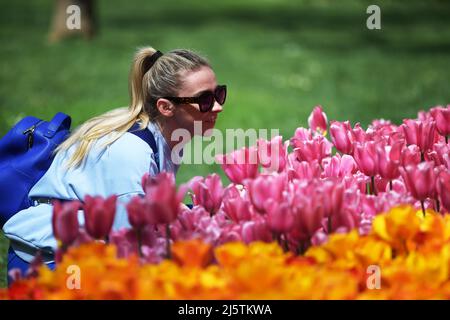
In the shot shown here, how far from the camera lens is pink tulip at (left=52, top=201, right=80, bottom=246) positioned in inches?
93.9

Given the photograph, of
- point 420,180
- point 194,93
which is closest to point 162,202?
point 420,180

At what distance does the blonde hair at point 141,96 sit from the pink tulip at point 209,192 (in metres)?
0.50

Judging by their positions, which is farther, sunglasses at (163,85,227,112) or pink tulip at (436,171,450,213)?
sunglasses at (163,85,227,112)

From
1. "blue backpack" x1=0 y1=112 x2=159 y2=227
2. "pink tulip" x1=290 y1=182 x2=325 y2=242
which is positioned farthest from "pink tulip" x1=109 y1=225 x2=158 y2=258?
"blue backpack" x1=0 y1=112 x2=159 y2=227

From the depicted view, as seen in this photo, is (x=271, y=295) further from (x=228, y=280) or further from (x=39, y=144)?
(x=39, y=144)

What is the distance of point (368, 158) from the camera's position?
3037mm

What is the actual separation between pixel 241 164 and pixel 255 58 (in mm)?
11239

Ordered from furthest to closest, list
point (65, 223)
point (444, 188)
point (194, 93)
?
point (194, 93)
point (444, 188)
point (65, 223)

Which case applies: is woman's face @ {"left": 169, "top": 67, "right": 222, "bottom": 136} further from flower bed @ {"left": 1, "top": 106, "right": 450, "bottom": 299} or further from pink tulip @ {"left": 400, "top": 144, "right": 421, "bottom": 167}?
pink tulip @ {"left": 400, "top": 144, "right": 421, "bottom": 167}

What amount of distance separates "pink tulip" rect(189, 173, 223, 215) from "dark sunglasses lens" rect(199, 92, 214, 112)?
1.80ft

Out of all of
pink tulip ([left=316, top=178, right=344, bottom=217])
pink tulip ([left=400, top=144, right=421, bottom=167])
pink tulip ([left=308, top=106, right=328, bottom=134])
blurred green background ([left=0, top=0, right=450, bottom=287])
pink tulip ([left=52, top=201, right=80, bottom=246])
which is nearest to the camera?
pink tulip ([left=52, top=201, right=80, bottom=246])

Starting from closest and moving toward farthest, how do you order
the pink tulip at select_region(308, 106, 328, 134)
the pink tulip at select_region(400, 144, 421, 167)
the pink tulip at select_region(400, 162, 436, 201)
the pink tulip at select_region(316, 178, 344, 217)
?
the pink tulip at select_region(316, 178, 344, 217) < the pink tulip at select_region(400, 162, 436, 201) < the pink tulip at select_region(400, 144, 421, 167) < the pink tulip at select_region(308, 106, 328, 134)

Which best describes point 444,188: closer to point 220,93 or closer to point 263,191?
point 263,191

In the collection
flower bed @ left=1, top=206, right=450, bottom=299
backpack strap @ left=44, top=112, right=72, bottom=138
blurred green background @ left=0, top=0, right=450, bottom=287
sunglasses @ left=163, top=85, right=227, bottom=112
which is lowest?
flower bed @ left=1, top=206, right=450, bottom=299
